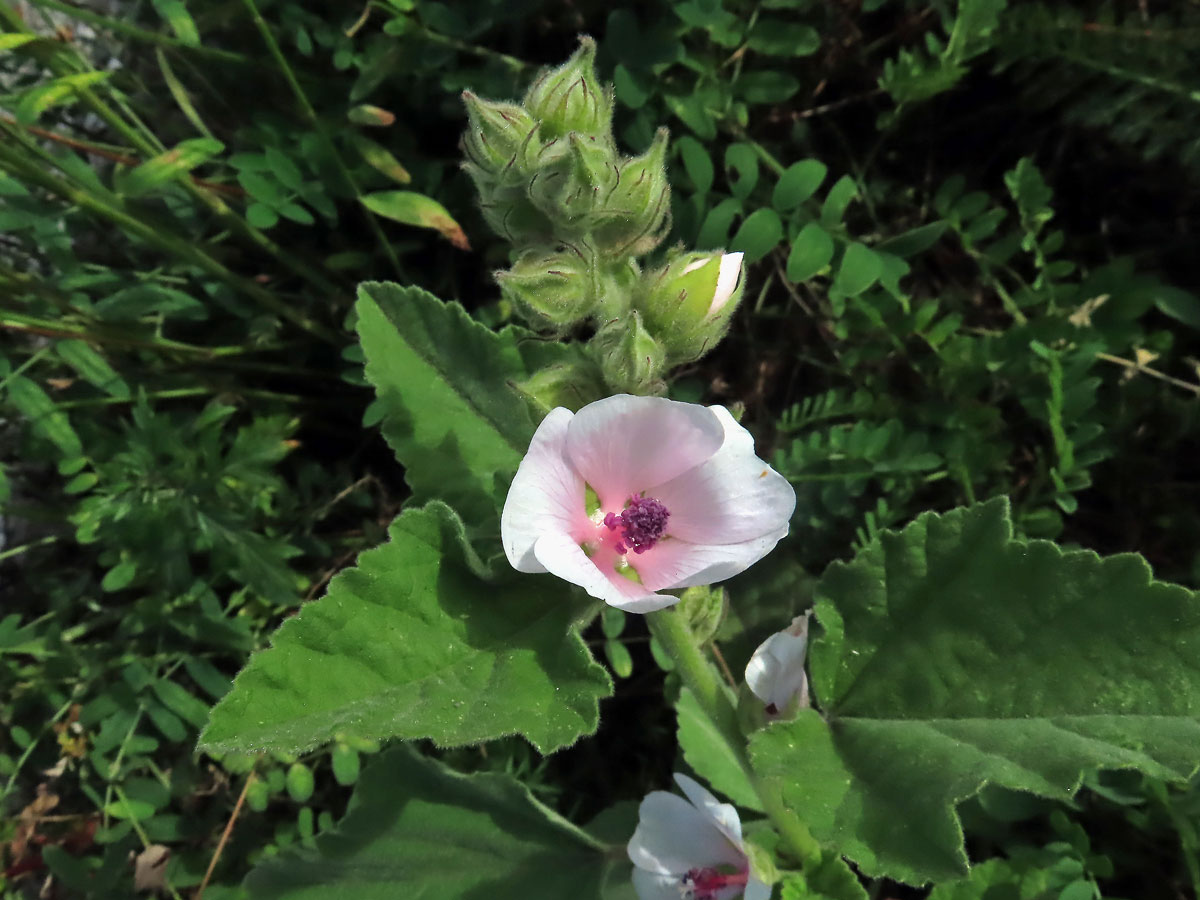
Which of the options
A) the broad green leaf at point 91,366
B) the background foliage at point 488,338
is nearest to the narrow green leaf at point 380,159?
the background foliage at point 488,338

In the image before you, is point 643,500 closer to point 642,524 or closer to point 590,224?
point 642,524

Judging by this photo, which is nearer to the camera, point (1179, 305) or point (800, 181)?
point (800, 181)

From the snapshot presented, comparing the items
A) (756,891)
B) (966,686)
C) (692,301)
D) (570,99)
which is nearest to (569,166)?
(570,99)

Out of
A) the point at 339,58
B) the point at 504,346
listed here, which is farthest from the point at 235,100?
the point at 504,346

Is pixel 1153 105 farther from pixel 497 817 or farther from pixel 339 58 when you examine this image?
pixel 497 817

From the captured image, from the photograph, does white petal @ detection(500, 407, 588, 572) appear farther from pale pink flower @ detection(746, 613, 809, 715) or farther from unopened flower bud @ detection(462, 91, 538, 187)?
pale pink flower @ detection(746, 613, 809, 715)

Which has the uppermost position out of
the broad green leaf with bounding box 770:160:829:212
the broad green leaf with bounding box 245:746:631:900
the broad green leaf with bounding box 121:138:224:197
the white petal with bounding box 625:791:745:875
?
the broad green leaf with bounding box 121:138:224:197

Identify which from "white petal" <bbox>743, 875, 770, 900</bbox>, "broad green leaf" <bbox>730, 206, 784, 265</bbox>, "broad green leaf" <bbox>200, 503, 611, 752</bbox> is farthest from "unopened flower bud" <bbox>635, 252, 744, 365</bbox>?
"white petal" <bbox>743, 875, 770, 900</bbox>
